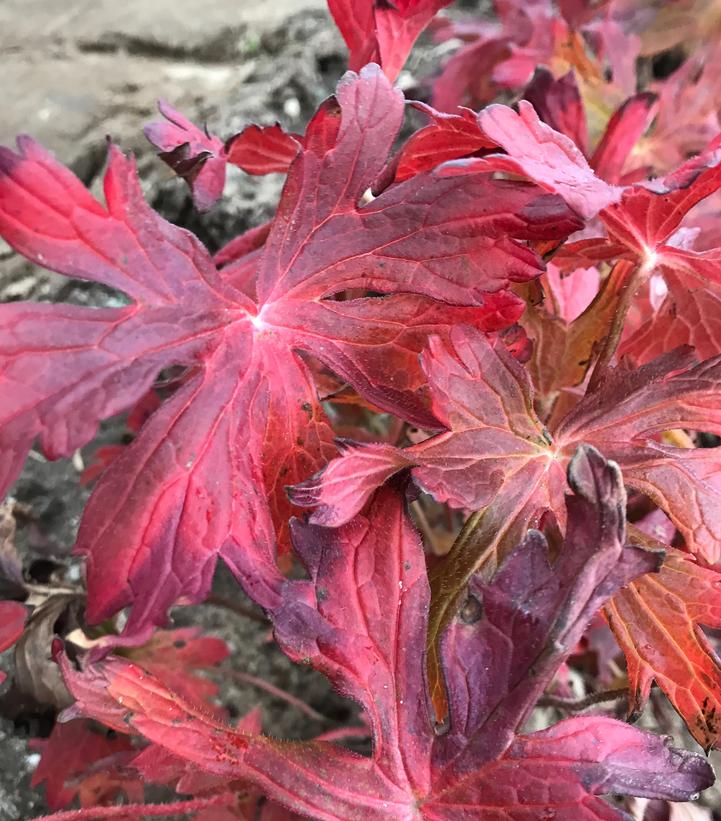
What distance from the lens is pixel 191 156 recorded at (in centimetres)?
64

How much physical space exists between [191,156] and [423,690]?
1.48 ft

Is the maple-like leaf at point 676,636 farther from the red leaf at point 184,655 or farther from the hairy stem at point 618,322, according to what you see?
the red leaf at point 184,655

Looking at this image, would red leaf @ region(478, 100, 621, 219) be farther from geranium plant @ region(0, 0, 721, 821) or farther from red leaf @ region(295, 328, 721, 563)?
Result: red leaf @ region(295, 328, 721, 563)

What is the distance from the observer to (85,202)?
1.85ft

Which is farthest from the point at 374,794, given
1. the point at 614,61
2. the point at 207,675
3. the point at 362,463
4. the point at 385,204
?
the point at 614,61

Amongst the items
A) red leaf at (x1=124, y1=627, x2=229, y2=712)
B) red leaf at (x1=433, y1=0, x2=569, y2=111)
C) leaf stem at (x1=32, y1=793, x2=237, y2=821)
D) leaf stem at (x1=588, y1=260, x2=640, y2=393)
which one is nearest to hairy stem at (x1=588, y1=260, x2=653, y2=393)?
leaf stem at (x1=588, y1=260, x2=640, y2=393)

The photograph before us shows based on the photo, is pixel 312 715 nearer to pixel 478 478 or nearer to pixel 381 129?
pixel 478 478

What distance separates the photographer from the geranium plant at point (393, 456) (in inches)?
20.3

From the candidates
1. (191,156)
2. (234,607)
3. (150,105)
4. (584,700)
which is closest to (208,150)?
(191,156)

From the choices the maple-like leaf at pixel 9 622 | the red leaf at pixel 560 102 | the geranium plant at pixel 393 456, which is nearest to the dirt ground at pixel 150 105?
the maple-like leaf at pixel 9 622

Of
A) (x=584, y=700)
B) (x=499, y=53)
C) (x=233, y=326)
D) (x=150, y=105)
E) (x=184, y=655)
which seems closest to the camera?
(x=233, y=326)

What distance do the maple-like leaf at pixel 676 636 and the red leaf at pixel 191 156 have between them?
1.46 ft

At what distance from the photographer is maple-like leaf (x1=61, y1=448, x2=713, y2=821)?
0.49 meters

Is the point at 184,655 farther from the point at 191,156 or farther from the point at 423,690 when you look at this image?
the point at 191,156
